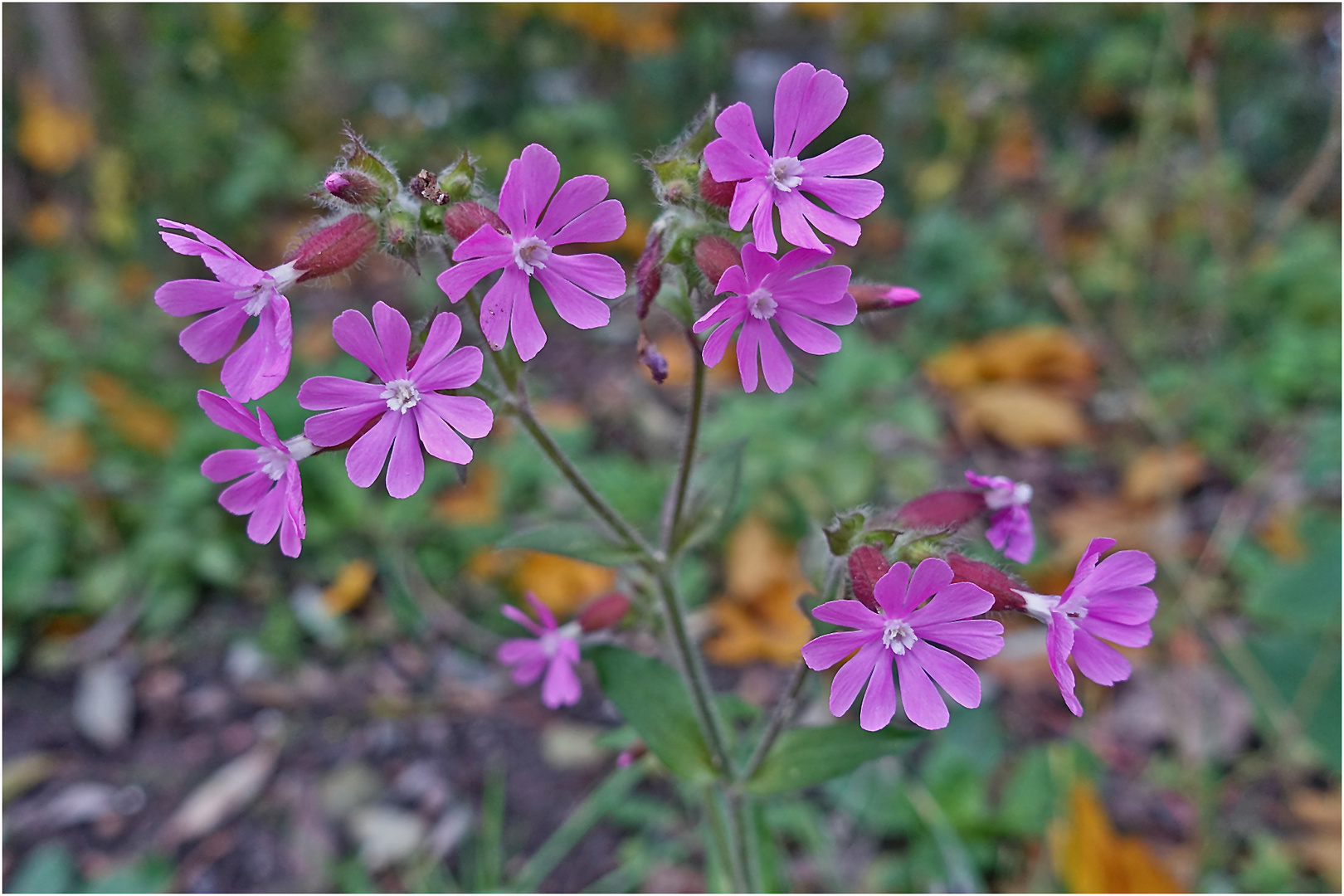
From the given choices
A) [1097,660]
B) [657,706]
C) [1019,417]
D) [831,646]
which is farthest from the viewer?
[1019,417]

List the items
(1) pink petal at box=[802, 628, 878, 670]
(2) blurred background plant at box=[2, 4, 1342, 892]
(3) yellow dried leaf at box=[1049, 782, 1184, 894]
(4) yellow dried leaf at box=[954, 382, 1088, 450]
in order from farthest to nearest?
(4) yellow dried leaf at box=[954, 382, 1088, 450]
(2) blurred background plant at box=[2, 4, 1342, 892]
(3) yellow dried leaf at box=[1049, 782, 1184, 894]
(1) pink petal at box=[802, 628, 878, 670]

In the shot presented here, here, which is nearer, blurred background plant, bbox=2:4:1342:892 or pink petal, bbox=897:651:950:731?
pink petal, bbox=897:651:950:731

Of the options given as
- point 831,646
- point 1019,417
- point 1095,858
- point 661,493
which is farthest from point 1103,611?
point 1019,417

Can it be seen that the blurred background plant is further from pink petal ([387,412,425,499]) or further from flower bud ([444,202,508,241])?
pink petal ([387,412,425,499])

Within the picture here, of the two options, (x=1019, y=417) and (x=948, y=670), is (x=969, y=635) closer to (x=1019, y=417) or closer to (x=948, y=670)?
(x=948, y=670)

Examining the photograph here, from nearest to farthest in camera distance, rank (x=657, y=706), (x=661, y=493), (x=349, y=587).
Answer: (x=657, y=706) < (x=661, y=493) < (x=349, y=587)

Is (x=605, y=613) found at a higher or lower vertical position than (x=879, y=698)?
lower

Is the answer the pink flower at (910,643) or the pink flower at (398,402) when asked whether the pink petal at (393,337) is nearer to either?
the pink flower at (398,402)

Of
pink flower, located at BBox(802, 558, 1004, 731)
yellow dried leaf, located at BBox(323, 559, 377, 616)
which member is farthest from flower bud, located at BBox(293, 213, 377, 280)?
yellow dried leaf, located at BBox(323, 559, 377, 616)
